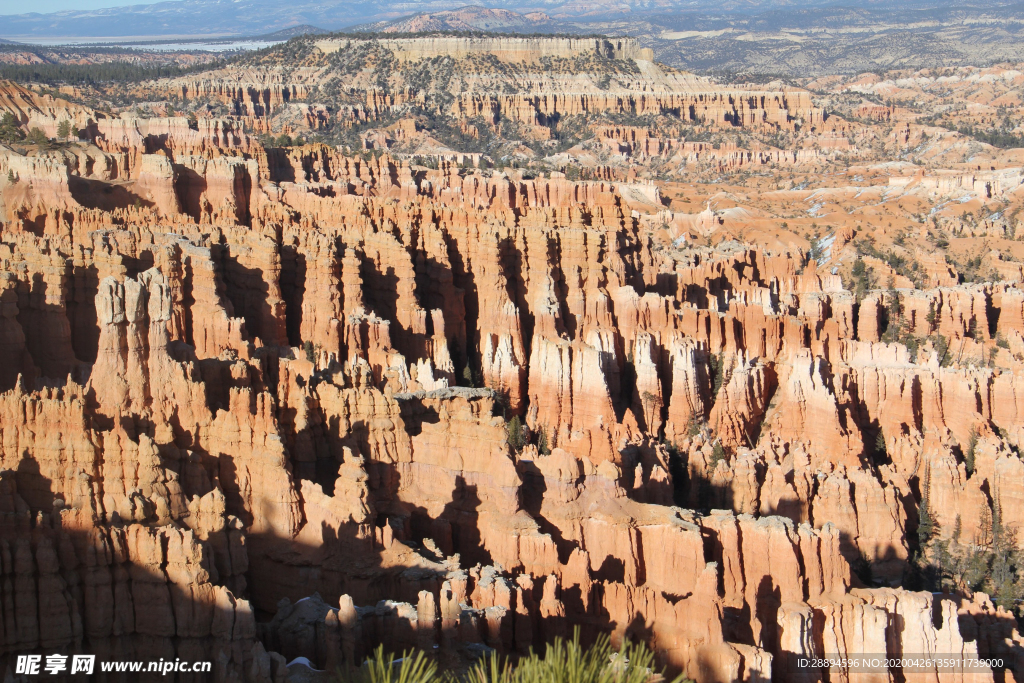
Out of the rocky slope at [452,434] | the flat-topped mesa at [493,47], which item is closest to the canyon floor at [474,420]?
the rocky slope at [452,434]

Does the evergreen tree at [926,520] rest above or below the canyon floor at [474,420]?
below

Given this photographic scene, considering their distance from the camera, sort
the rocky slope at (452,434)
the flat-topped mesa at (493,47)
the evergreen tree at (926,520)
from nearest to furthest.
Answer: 1. the rocky slope at (452,434)
2. the evergreen tree at (926,520)
3. the flat-topped mesa at (493,47)

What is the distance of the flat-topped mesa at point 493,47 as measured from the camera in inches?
6250

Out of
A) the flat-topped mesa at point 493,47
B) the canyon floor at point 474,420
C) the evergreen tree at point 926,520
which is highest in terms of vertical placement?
the flat-topped mesa at point 493,47

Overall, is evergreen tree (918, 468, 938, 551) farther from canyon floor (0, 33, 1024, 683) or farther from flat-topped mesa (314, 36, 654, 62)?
flat-topped mesa (314, 36, 654, 62)

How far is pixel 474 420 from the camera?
2472cm

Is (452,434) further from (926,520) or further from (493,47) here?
(493,47)

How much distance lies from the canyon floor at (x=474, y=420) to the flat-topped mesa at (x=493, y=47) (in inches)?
3219

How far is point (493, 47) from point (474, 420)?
470 feet

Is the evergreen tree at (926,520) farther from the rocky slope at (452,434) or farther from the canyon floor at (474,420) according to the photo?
the rocky slope at (452,434)

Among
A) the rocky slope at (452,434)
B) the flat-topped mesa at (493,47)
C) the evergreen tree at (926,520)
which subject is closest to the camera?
the rocky slope at (452,434)

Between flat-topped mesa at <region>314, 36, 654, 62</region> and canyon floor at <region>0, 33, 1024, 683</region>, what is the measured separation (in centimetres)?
8176

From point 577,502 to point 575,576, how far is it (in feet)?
8.09

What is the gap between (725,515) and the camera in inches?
920
